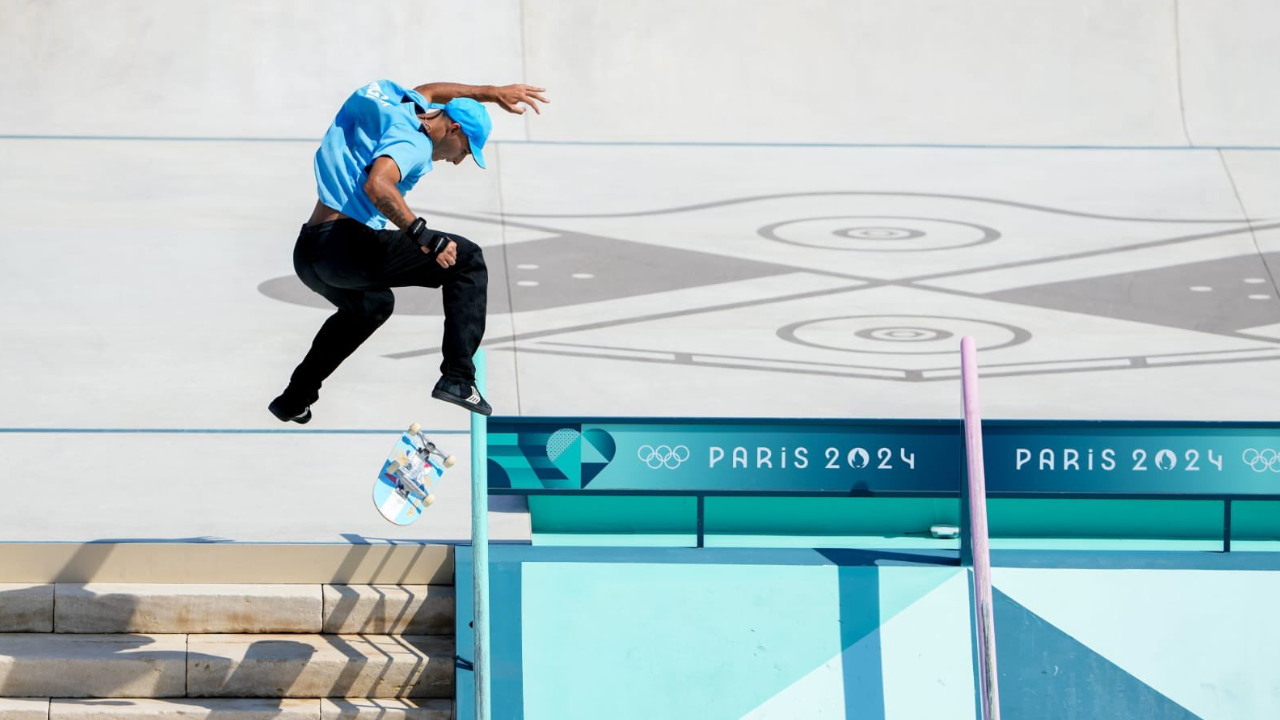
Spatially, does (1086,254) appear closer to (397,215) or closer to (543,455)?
(543,455)

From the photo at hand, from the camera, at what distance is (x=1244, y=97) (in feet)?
55.2

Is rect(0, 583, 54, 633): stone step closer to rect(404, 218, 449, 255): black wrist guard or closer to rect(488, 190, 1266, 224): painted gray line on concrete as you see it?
rect(404, 218, 449, 255): black wrist guard

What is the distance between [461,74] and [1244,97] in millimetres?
8140

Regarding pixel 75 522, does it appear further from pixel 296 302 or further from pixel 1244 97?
pixel 1244 97

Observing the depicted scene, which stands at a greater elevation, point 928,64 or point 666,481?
point 928,64

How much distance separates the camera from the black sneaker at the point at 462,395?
6145 mm

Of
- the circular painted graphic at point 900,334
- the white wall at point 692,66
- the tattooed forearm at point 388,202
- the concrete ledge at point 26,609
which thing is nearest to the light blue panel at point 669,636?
the tattooed forearm at point 388,202

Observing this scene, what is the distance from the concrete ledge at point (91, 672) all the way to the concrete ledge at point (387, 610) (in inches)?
25.3

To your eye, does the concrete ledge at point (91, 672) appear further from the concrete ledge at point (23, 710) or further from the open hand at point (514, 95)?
the open hand at point (514, 95)

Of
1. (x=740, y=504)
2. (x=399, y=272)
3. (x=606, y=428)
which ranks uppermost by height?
(x=399, y=272)

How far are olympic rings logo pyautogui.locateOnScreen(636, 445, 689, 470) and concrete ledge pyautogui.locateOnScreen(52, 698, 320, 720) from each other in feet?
→ 5.33

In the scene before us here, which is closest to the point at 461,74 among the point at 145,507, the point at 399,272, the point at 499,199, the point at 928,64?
the point at 499,199

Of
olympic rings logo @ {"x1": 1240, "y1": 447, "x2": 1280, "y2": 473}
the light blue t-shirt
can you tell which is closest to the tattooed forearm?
the light blue t-shirt

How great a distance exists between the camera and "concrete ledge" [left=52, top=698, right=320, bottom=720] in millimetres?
6254
